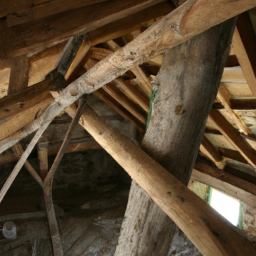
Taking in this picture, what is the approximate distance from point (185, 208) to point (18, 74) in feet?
4.86

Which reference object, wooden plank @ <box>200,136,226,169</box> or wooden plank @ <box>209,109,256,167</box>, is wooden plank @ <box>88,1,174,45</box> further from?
wooden plank @ <box>200,136,226,169</box>

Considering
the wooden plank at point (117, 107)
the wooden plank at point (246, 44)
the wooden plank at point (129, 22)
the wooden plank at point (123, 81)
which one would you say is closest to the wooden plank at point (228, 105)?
the wooden plank at point (246, 44)

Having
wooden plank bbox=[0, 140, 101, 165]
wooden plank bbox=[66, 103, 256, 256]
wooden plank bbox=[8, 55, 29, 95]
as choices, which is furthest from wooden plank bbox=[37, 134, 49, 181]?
wooden plank bbox=[66, 103, 256, 256]

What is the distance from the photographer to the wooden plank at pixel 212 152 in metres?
4.11

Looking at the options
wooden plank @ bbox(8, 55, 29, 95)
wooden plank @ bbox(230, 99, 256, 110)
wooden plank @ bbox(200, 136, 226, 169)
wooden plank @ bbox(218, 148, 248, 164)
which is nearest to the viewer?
wooden plank @ bbox(8, 55, 29, 95)

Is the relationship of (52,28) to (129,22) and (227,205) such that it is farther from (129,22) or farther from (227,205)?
(227,205)

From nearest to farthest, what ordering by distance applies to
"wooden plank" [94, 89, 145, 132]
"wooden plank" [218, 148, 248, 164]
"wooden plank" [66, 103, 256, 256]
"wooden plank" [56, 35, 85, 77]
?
"wooden plank" [66, 103, 256, 256] → "wooden plank" [56, 35, 85, 77] → "wooden plank" [218, 148, 248, 164] → "wooden plank" [94, 89, 145, 132]

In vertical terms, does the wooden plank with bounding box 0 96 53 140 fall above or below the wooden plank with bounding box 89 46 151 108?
below

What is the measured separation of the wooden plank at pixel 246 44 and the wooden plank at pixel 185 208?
1311mm

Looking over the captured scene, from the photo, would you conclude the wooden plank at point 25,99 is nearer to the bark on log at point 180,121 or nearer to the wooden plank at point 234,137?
the bark on log at point 180,121

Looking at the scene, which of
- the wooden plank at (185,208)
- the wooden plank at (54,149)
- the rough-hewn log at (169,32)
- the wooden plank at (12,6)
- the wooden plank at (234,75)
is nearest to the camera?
the rough-hewn log at (169,32)

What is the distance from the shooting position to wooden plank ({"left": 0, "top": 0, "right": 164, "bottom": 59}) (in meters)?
1.16

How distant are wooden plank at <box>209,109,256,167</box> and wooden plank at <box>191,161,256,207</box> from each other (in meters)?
0.83

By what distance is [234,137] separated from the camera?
331 centimetres
